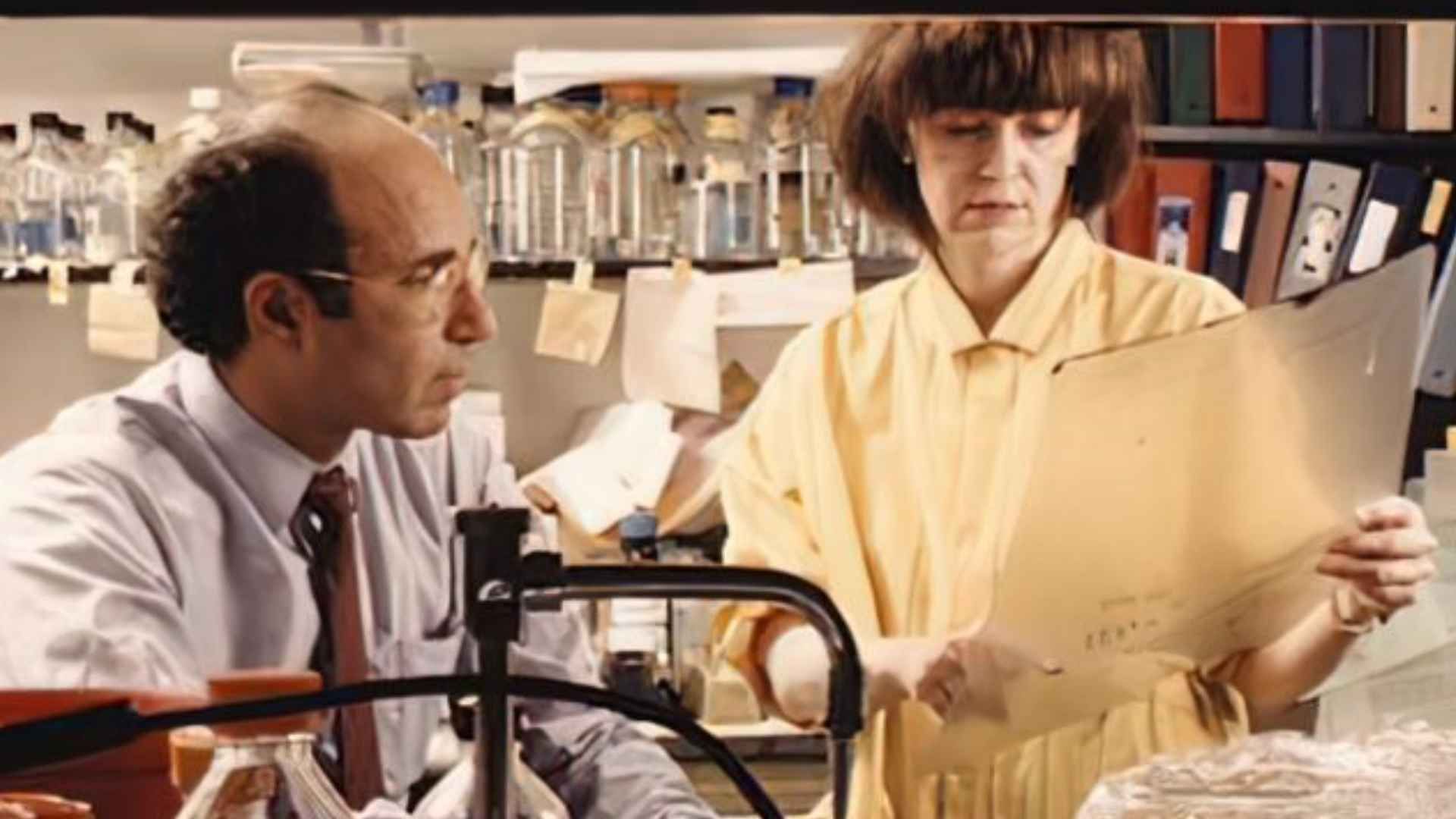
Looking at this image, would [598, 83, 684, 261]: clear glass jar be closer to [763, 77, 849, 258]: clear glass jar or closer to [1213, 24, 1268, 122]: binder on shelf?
[763, 77, 849, 258]: clear glass jar

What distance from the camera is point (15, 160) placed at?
5.96 ft

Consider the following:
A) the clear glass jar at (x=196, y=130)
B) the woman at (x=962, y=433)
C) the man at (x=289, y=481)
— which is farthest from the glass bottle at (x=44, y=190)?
the woman at (x=962, y=433)

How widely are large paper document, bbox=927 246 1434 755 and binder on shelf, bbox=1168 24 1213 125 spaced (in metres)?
0.20

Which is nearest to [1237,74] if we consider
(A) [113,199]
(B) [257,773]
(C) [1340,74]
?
(C) [1340,74]

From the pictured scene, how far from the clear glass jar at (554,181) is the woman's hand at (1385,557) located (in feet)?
2.13

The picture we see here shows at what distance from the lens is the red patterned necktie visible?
1.34 meters

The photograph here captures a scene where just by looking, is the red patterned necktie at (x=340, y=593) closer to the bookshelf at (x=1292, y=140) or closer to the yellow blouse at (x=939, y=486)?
the yellow blouse at (x=939, y=486)

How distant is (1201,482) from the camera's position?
138 cm

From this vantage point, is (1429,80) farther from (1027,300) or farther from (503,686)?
(503,686)

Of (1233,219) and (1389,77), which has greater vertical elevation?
(1389,77)

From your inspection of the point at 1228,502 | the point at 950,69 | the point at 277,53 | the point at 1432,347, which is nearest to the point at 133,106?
the point at 277,53

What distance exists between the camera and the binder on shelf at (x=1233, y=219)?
1.63 m

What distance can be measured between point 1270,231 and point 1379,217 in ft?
0.28

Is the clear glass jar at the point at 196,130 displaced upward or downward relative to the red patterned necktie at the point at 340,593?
upward
